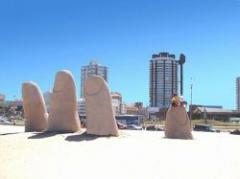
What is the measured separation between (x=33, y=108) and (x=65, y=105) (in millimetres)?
3579

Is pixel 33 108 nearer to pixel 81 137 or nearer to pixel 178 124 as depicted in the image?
pixel 81 137

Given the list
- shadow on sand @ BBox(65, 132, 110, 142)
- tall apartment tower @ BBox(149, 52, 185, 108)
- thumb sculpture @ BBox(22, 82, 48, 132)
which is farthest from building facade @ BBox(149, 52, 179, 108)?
shadow on sand @ BBox(65, 132, 110, 142)

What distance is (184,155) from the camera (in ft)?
60.2

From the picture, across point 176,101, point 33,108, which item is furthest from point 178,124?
point 33,108

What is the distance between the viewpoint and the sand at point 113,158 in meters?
15.3

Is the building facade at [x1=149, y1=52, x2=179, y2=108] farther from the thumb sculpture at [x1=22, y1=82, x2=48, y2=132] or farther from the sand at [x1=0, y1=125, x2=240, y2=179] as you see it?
the sand at [x1=0, y1=125, x2=240, y2=179]

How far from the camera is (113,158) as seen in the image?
17.6 m

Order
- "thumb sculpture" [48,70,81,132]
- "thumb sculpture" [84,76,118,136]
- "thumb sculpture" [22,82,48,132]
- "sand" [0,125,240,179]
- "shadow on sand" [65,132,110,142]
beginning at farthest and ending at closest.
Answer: "thumb sculpture" [22,82,48,132], "thumb sculpture" [48,70,81,132], "thumb sculpture" [84,76,118,136], "shadow on sand" [65,132,110,142], "sand" [0,125,240,179]

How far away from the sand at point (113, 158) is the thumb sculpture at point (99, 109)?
3.17 feet

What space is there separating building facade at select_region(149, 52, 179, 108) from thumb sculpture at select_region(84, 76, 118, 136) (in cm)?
7670

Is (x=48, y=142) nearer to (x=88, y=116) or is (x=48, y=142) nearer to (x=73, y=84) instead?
(x=88, y=116)

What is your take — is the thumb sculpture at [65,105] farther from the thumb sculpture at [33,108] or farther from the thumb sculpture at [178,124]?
the thumb sculpture at [178,124]

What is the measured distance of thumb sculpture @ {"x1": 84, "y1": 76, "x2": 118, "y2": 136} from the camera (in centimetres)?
2334

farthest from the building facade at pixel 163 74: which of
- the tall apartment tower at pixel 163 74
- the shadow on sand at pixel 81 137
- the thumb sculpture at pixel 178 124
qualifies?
the shadow on sand at pixel 81 137
